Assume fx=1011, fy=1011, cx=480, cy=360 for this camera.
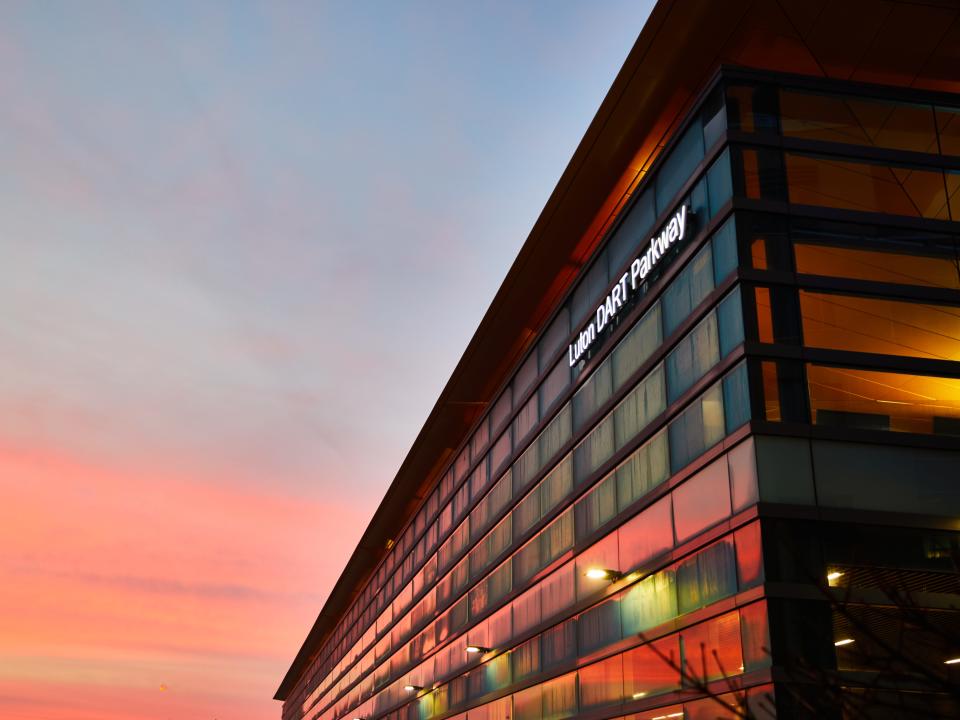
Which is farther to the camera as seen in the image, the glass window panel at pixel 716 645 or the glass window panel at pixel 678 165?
the glass window panel at pixel 678 165

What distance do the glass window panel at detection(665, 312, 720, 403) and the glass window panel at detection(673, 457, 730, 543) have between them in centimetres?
299

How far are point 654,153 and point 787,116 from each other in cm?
589

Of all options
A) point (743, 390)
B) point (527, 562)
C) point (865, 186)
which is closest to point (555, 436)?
point (527, 562)

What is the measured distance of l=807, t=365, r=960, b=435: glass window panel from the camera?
26.7 metres

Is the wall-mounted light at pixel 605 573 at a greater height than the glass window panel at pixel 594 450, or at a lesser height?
lesser

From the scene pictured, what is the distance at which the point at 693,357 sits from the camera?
30.3 metres

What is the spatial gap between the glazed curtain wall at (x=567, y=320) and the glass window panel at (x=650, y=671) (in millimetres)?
12004

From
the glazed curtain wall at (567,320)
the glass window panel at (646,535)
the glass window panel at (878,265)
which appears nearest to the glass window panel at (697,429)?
the glass window panel at (646,535)

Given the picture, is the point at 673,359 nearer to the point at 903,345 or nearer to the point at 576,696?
the point at 903,345

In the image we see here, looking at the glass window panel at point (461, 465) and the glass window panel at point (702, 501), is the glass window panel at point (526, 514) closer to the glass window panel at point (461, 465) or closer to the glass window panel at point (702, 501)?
the glass window panel at point (461, 465)

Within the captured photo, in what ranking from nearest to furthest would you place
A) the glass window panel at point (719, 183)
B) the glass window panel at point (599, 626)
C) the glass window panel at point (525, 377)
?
the glass window panel at point (719, 183)
the glass window panel at point (599, 626)
the glass window panel at point (525, 377)

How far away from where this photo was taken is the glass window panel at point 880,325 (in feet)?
92.2

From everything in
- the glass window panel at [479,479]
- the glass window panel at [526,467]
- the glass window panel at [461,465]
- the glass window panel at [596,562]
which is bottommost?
the glass window panel at [596,562]

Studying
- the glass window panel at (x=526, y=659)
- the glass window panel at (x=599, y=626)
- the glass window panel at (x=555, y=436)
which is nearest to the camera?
the glass window panel at (x=599, y=626)
